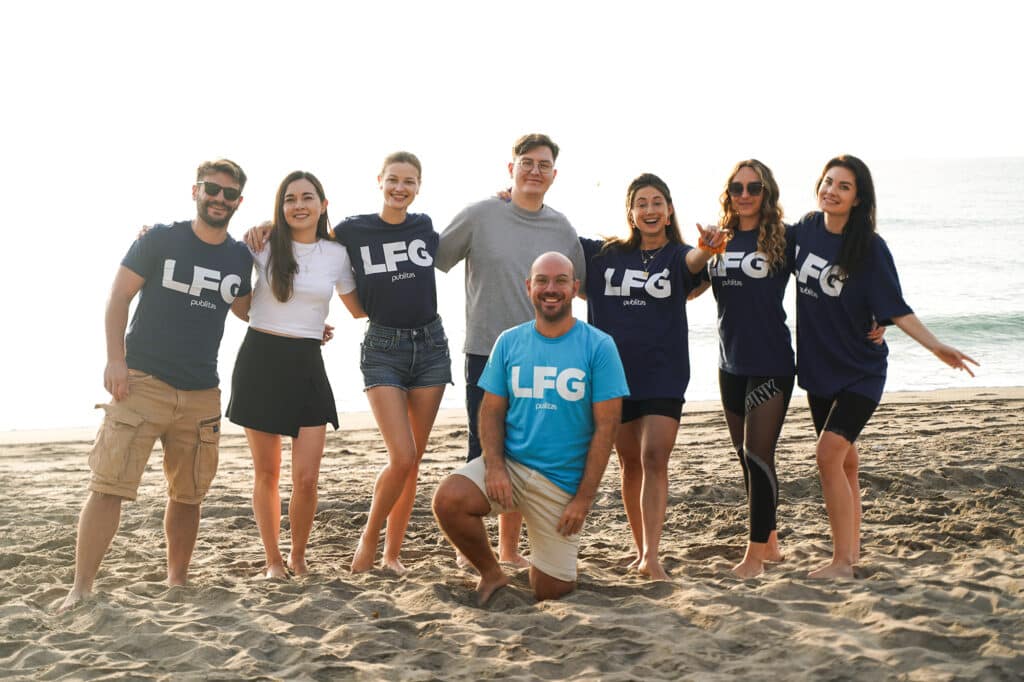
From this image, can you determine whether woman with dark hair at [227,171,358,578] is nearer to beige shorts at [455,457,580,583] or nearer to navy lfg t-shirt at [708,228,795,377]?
beige shorts at [455,457,580,583]

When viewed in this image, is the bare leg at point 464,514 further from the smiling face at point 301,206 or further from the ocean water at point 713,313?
the ocean water at point 713,313

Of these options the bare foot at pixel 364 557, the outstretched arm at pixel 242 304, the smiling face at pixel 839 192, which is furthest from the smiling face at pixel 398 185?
the smiling face at pixel 839 192

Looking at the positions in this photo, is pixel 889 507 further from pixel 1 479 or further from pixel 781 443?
pixel 1 479

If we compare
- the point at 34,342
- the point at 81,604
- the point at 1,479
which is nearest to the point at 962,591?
the point at 81,604

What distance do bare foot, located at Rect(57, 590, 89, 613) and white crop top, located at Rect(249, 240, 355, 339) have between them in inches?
57.0

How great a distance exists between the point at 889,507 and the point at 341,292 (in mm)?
3724

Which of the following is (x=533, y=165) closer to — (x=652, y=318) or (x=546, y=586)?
(x=652, y=318)

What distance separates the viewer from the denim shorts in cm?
481

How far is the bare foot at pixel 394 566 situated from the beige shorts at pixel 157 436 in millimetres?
1007

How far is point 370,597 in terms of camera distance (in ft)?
14.7

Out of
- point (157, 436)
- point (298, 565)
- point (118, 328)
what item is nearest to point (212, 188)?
point (118, 328)

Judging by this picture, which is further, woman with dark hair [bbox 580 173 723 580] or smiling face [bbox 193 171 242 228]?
woman with dark hair [bbox 580 173 723 580]

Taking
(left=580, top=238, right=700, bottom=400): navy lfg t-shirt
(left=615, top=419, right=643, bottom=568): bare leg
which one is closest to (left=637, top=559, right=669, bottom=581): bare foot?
(left=615, top=419, right=643, bottom=568): bare leg

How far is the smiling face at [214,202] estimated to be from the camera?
14.7 ft
